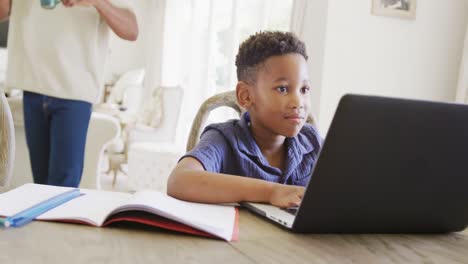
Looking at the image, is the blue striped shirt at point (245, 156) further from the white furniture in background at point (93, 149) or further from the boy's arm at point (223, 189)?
the white furniture in background at point (93, 149)

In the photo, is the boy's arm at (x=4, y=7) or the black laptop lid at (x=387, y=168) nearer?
the black laptop lid at (x=387, y=168)

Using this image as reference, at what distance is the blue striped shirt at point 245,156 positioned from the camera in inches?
39.4

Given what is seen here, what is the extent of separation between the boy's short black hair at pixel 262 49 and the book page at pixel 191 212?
43 cm

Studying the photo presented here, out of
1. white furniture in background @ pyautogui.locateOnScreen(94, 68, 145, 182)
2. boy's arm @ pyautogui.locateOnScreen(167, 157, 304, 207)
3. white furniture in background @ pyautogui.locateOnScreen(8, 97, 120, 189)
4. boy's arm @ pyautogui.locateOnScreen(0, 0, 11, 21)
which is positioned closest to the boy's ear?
boy's arm @ pyautogui.locateOnScreen(167, 157, 304, 207)

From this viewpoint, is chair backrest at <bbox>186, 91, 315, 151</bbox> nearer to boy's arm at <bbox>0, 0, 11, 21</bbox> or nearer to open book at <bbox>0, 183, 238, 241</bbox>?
open book at <bbox>0, 183, 238, 241</bbox>

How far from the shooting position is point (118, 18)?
59.9 inches

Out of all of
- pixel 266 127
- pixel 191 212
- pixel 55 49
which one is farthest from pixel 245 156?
pixel 55 49

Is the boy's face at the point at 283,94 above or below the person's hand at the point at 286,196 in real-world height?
above

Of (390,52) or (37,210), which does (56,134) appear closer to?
(37,210)

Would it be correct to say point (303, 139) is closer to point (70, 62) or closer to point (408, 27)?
point (70, 62)

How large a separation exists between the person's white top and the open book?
0.83 meters

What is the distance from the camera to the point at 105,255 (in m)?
0.46

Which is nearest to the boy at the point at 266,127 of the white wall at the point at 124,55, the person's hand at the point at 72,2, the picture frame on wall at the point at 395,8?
the person's hand at the point at 72,2

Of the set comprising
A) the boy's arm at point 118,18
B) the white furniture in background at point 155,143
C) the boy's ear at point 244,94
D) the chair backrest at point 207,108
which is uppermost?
the boy's arm at point 118,18
